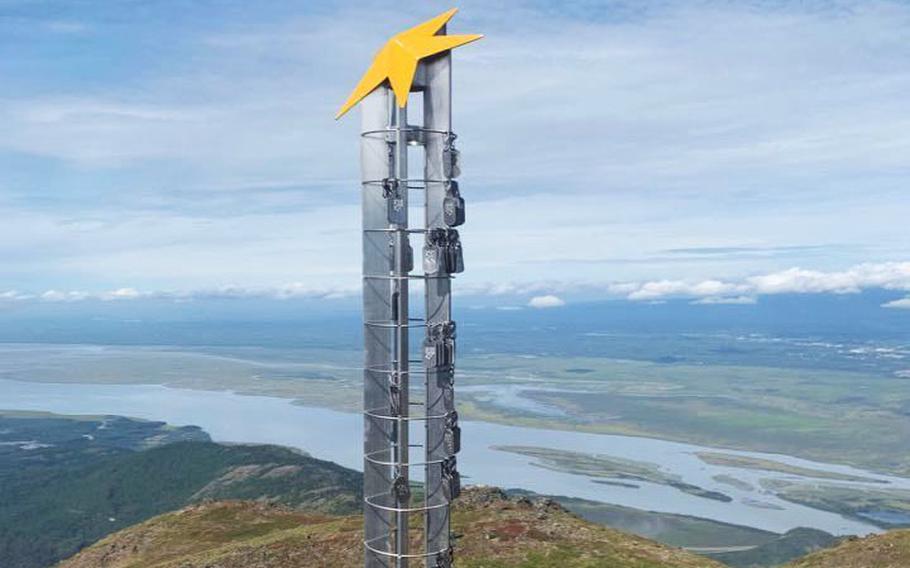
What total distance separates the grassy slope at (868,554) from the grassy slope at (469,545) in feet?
27.8

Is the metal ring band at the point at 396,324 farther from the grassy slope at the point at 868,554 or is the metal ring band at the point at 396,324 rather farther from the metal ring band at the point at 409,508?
the grassy slope at the point at 868,554

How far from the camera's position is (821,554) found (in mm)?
66125

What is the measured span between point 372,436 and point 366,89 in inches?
540

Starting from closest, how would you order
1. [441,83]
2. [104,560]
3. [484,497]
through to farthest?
1. [441,83]
2. [484,497]
3. [104,560]

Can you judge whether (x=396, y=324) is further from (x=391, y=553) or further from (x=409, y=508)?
(x=391, y=553)

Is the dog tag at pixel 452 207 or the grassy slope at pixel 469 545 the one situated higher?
the dog tag at pixel 452 207

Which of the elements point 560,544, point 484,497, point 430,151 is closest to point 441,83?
point 430,151

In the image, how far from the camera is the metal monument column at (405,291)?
33.7 metres

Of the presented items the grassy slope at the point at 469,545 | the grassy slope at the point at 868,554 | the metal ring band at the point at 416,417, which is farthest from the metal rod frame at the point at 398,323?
the grassy slope at the point at 868,554

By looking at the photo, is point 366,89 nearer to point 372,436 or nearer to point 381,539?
point 372,436

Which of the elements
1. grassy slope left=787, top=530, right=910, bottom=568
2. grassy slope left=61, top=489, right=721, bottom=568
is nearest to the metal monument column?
grassy slope left=61, top=489, right=721, bottom=568

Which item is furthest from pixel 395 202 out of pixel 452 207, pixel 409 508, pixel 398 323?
pixel 409 508

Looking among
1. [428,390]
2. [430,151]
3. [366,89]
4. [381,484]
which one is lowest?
[381,484]

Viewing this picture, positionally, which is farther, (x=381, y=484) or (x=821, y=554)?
(x=821, y=554)
